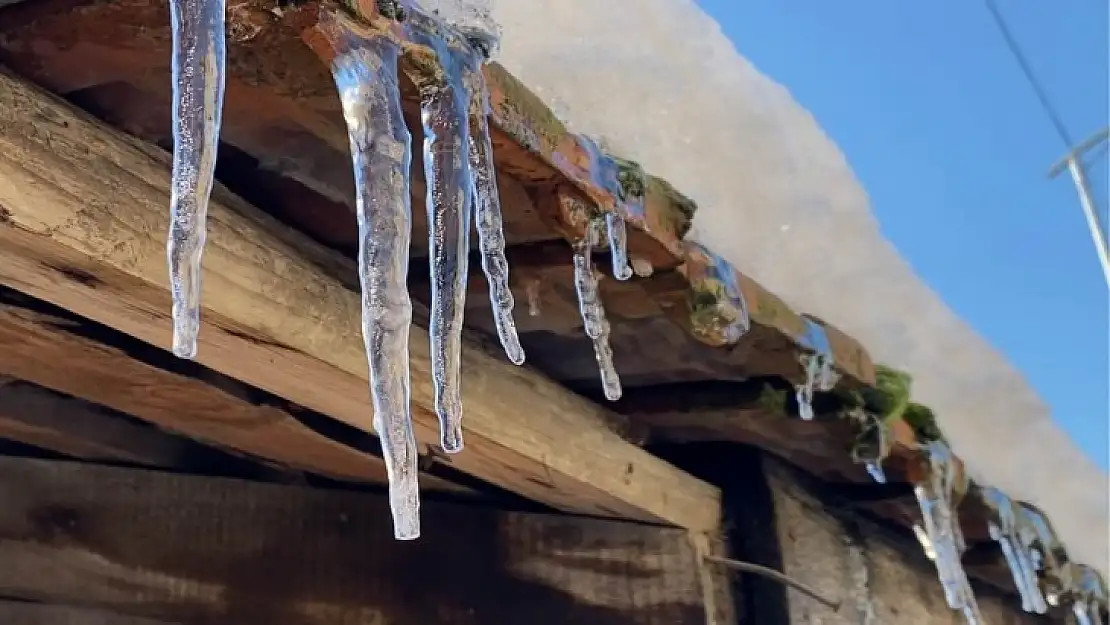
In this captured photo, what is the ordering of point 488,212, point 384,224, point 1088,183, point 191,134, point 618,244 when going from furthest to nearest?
point 1088,183, point 618,244, point 488,212, point 384,224, point 191,134

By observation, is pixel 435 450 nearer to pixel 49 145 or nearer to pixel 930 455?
pixel 49 145

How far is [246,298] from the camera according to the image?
896 millimetres

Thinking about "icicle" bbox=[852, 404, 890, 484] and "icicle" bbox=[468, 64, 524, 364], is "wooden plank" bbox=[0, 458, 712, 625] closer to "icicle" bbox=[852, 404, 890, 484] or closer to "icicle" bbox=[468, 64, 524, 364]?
"icicle" bbox=[852, 404, 890, 484]

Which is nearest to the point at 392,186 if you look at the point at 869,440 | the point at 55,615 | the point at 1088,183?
the point at 55,615

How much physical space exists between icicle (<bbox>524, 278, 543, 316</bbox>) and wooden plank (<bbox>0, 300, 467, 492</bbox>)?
0.35 metres

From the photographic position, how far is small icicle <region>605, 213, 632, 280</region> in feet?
3.15

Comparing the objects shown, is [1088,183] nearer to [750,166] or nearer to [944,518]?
[750,166]

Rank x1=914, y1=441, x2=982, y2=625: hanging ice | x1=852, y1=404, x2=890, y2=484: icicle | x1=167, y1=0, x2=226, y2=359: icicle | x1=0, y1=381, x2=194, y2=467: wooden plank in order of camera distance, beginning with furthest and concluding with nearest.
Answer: x1=914, y1=441, x2=982, y2=625: hanging ice < x1=852, y1=404, x2=890, y2=484: icicle < x1=0, y1=381, x2=194, y2=467: wooden plank < x1=167, y1=0, x2=226, y2=359: icicle

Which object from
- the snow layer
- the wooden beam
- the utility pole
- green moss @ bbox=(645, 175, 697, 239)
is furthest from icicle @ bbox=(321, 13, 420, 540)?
the utility pole

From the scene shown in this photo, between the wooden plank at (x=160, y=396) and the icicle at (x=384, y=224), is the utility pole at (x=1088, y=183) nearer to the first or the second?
the wooden plank at (x=160, y=396)

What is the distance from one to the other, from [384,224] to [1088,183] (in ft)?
18.7

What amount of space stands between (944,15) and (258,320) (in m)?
5.57

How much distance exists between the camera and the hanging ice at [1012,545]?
192cm

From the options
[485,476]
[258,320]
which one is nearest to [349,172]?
[258,320]
